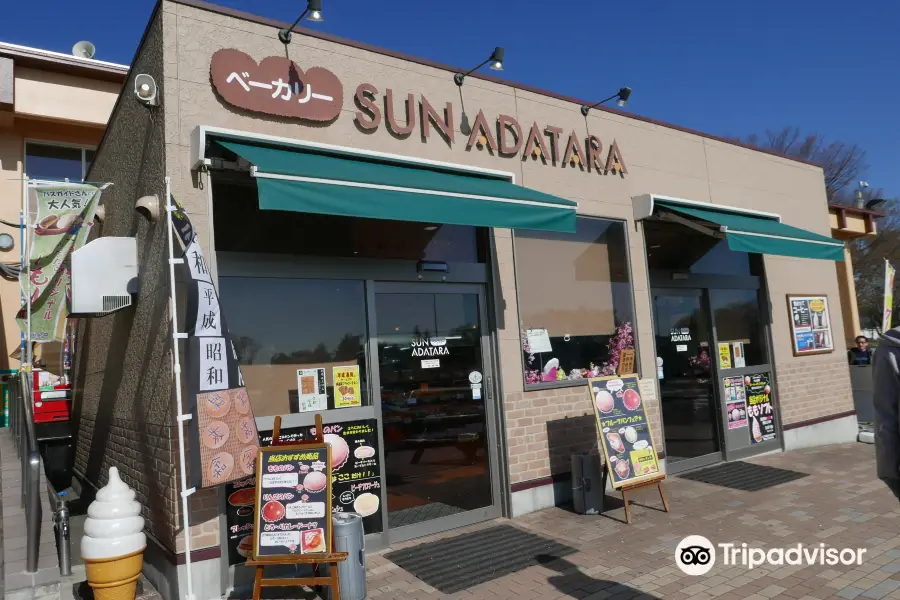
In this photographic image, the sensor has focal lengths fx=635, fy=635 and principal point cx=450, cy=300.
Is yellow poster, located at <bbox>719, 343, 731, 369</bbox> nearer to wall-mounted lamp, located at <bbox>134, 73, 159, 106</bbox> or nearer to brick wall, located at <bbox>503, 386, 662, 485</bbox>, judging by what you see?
brick wall, located at <bbox>503, 386, 662, 485</bbox>

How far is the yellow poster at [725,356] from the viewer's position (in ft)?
28.2

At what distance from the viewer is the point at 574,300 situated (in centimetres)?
719

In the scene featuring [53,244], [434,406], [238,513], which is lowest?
[238,513]

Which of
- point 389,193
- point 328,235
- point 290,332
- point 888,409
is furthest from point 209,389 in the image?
point 888,409

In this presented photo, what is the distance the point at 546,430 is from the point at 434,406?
131 centimetres

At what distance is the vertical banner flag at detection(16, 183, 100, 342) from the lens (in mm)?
6824

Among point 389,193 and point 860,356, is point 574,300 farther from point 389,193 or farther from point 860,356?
point 860,356

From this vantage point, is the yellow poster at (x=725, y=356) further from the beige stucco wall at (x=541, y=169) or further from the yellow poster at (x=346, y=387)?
the yellow poster at (x=346, y=387)

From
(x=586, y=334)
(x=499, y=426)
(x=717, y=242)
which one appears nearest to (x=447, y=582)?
(x=499, y=426)

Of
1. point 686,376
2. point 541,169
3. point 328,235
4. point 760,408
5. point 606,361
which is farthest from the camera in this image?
point 760,408

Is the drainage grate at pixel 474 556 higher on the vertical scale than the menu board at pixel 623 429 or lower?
lower

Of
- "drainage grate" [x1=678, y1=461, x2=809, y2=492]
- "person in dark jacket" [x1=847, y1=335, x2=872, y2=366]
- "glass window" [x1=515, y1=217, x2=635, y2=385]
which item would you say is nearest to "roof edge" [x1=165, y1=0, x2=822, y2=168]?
"glass window" [x1=515, y1=217, x2=635, y2=385]

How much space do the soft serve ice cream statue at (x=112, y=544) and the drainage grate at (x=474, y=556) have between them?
1913 mm

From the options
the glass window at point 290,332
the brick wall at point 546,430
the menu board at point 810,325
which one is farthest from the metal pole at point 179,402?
the menu board at point 810,325
